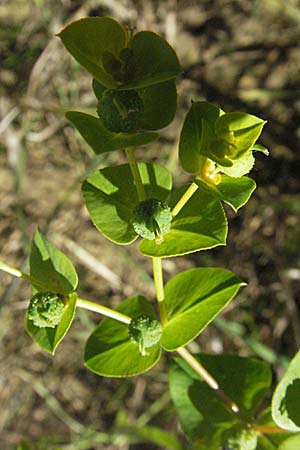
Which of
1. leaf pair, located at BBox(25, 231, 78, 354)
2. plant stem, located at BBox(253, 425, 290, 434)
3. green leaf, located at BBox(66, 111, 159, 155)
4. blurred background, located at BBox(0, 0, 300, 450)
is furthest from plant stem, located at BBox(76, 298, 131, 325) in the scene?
blurred background, located at BBox(0, 0, 300, 450)

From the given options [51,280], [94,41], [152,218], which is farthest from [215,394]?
[94,41]

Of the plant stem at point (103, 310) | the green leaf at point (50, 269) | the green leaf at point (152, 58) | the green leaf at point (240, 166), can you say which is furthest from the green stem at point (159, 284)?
the green leaf at point (152, 58)

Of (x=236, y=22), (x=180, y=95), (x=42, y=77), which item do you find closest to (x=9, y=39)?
(x=42, y=77)

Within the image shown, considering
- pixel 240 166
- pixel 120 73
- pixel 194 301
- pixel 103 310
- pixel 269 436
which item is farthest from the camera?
pixel 269 436

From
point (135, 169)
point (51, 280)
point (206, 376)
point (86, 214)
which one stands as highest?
point (135, 169)

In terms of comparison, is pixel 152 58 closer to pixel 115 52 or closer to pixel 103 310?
pixel 115 52

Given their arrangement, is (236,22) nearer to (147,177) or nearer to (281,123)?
(281,123)
